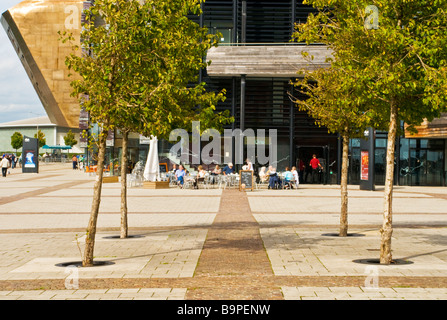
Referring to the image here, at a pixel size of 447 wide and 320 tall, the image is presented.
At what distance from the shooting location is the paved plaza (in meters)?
7.33

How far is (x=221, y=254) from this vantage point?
10.2 m

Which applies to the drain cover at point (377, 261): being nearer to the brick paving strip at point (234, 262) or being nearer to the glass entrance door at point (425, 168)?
the brick paving strip at point (234, 262)

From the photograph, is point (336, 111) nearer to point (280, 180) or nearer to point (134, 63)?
point (134, 63)

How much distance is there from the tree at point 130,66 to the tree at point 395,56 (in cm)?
281

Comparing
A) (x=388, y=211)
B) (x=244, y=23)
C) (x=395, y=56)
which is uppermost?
(x=244, y=23)

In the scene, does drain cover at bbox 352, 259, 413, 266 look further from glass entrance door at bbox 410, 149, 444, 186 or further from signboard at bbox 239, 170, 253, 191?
glass entrance door at bbox 410, 149, 444, 186

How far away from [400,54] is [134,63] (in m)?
4.21

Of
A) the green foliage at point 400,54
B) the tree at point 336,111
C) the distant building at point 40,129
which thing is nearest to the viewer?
the green foliage at point 400,54

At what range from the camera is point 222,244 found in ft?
37.1

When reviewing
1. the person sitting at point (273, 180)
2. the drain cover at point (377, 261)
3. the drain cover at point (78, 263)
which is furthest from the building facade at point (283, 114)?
the drain cover at point (78, 263)

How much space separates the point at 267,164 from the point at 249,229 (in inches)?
870

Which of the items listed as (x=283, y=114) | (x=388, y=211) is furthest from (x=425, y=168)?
(x=388, y=211)

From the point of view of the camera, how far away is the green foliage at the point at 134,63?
921 cm
